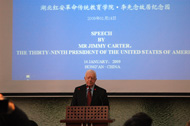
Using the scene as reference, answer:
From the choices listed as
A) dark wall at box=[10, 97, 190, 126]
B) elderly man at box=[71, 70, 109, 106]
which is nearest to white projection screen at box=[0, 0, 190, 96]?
dark wall at box=[10, 97, 190, 126]

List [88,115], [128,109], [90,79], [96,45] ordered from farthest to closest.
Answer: [128,109] → [96,45] → [90,79] → [88,115]

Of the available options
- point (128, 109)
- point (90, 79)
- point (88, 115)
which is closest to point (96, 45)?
point (90, 79)

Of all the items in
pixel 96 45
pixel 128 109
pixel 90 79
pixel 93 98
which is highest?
pixel 96 45

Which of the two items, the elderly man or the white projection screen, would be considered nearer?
the elderly man

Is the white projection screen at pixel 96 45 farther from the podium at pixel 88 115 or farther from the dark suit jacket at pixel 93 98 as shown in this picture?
the podium at pixel 88 115

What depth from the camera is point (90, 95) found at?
5035mm

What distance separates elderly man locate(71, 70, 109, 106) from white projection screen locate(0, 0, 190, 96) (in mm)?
730

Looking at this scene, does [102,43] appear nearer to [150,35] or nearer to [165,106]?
[150,35]

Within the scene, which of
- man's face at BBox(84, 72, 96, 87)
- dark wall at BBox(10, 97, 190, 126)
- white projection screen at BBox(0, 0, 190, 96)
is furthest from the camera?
dark wall at BBox(10, 97, 190, 126)

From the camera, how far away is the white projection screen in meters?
5.78

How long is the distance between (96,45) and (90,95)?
41.0 inches

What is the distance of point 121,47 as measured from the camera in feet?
19.0

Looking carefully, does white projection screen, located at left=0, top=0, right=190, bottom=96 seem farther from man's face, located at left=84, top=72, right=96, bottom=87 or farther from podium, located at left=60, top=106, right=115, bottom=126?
podium, located at left=60, top=106, right=115, bottom=126

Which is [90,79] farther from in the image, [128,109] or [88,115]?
[128,109]
